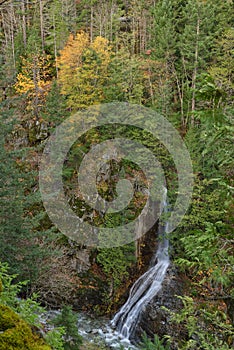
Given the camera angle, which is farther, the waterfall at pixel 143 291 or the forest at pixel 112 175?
the waterfall at pixel 143 291

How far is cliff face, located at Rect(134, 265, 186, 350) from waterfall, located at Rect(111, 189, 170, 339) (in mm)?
301

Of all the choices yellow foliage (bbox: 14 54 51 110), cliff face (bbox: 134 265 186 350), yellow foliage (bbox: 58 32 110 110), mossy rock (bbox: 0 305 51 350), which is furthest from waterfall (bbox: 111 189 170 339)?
yellow foliage (bbox: 14 54 51 110)

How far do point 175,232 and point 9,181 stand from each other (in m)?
8.80

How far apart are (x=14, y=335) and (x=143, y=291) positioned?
45.0 ft

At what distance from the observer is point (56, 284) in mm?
13898

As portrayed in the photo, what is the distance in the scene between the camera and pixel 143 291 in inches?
618

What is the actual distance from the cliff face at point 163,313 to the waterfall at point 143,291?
30 centimetres

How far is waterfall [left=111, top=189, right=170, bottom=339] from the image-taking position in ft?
47.8

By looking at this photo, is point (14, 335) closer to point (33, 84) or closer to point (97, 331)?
point (97, 331)

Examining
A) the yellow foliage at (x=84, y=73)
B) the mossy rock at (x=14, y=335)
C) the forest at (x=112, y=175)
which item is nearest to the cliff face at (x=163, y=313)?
the forest at (x=112, y=175)

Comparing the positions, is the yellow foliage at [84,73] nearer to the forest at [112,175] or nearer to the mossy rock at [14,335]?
the forest at [112,175]

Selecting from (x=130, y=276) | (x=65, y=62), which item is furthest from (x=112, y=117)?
(x=130, y=276)

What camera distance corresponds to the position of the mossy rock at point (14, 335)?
281 centimetres

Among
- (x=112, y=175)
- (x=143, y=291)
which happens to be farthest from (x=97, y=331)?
(x=112, y=175)
